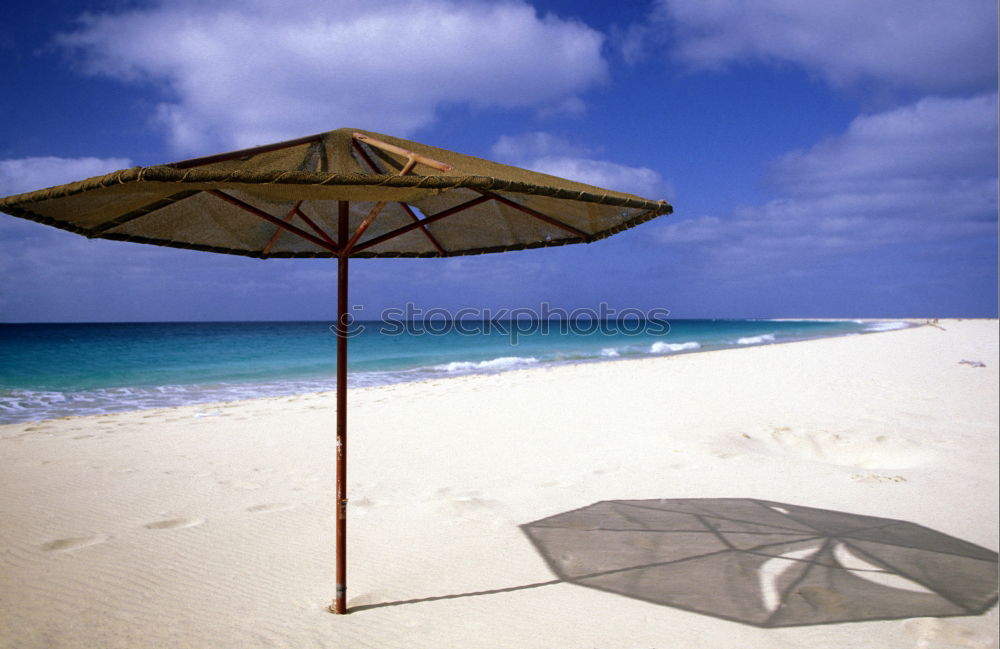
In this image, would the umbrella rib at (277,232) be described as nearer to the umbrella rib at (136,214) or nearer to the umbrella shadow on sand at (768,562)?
the umbrella rib at (136,214)

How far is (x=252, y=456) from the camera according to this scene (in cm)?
623

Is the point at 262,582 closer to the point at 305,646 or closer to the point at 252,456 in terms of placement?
the point at 305,646

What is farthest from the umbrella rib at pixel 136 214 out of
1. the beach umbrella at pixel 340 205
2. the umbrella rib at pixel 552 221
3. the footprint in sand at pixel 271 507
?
the footprint in sand at pixel 271 507

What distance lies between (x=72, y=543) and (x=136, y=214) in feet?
7.49

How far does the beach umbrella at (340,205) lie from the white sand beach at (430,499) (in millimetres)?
664

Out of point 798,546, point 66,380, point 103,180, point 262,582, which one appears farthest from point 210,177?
point 66,380

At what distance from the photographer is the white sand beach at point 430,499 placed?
9.12 feet

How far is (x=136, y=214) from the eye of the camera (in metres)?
3.31

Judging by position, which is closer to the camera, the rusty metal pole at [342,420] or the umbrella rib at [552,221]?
the rusty metal pole at [342,420]

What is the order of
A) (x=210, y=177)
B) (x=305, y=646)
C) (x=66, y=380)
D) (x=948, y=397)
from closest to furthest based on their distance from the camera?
(x=210, y=177)
(x=305, y=646)
(x=948, y=397)
(x=66, y=380)

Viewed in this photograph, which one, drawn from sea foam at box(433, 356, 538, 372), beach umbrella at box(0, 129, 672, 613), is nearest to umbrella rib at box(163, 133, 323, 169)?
beach umbrella at box(0, 129, 672, 613)

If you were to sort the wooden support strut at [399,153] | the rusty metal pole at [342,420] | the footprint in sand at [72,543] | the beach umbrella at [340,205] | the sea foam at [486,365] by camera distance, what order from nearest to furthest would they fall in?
the beach umbrella at [340,205] < the wooden support strut at [399,153] < the rusty metal pole at [342,420] < the footprint in sand at [72,543] < the sea foam at [486,365]

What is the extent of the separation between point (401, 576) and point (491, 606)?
26.2 inches

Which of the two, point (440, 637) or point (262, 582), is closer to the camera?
point (440, 637)
